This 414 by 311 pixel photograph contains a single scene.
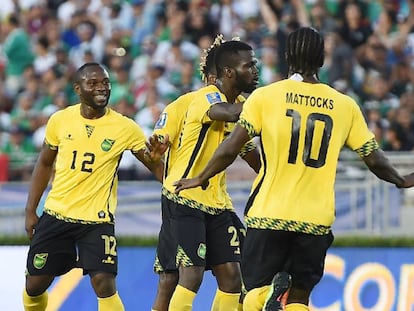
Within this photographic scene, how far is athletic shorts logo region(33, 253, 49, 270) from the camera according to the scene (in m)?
9.20

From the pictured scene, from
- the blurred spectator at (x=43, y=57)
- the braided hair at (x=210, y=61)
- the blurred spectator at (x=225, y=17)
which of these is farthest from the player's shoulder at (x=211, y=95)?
the blurred spectator at (x=43, y=57)

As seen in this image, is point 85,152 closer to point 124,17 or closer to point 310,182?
point 310,182

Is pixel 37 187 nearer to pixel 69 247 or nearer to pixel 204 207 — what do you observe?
pixel 69 247

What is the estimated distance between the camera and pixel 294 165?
7.38 metres

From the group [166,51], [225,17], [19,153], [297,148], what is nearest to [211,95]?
[297,148]

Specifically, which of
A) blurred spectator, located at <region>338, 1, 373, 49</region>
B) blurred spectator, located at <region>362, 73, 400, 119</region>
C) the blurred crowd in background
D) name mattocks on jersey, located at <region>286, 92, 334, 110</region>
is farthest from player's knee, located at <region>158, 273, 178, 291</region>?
blurred spectator, located at <region>338, 1, 373, 49</region>

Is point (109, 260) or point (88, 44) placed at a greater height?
point (88, 44)

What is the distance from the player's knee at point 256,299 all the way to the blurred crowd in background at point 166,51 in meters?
6.73

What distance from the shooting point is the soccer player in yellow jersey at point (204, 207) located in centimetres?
889

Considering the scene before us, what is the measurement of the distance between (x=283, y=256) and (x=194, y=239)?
1510 mm

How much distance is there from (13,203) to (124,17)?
15.2 feet

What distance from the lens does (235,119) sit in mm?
8477

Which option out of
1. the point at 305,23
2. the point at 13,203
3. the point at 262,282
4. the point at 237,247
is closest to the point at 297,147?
the point at 262,282

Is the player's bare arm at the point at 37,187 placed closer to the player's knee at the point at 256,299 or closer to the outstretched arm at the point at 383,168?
the player's knee at the point at 256,299
